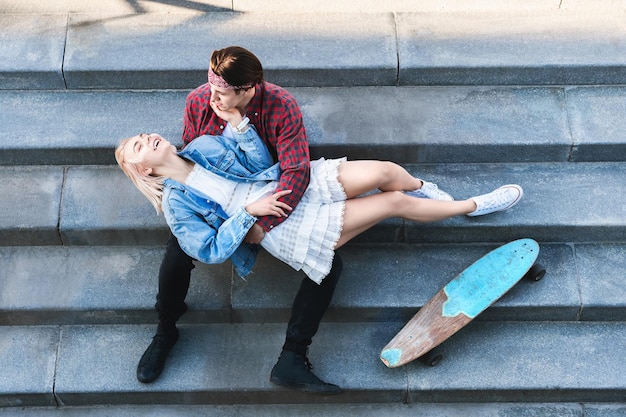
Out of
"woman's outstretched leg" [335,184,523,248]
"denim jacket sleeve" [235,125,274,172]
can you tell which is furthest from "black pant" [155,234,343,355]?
"denim jacket sleeve" [235,125,274,172]

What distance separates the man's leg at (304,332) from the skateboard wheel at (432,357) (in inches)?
19.4

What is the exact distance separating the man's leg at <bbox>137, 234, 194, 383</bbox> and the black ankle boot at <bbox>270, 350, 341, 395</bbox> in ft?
1.95

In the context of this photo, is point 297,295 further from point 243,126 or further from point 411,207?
point 243,126

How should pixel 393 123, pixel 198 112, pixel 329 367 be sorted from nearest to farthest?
pixel 198 112 → pixel 329 367 → pixel 393 123

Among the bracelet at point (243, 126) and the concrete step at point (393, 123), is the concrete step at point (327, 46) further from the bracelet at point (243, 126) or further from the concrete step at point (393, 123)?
the bracelet at point (243, 126)

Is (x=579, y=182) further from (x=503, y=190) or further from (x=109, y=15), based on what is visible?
(x=109, y=15)

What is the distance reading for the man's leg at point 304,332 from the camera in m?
3.70

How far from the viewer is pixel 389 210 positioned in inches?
147

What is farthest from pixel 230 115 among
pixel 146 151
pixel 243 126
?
pixel 146 151

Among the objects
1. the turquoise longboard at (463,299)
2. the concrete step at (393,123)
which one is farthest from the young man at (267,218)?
the concrete step at (393,123)

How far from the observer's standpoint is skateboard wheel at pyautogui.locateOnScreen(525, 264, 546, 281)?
397 cm

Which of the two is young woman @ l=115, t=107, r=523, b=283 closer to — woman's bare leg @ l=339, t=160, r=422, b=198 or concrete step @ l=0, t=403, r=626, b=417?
woman's bare leg @ l=339, t=160, r=422, b=198

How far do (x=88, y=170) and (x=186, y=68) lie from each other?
81cm

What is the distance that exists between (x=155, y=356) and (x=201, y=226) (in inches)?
33.8
